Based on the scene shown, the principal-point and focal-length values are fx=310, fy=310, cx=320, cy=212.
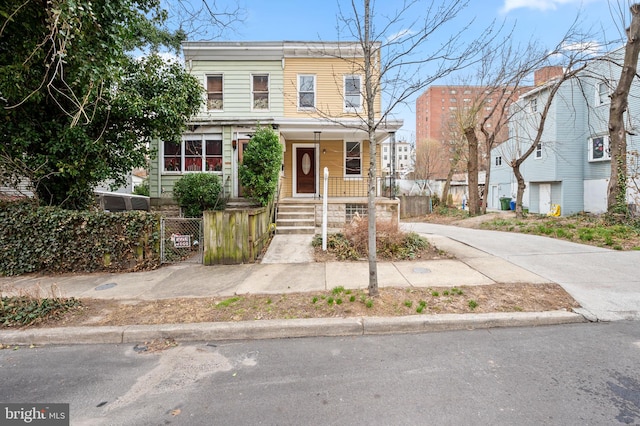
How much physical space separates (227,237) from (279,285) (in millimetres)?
2147

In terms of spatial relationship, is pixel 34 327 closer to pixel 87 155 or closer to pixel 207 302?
pixel 207 302

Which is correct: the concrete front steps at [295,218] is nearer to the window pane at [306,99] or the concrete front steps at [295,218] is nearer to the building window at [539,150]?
the window pane at [306,99]

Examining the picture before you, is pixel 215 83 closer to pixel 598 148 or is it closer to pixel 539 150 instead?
pixel 539 150

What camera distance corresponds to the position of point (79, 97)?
6.37 meters

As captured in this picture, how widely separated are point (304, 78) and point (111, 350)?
12175mm

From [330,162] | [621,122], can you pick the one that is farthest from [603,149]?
[330,162]

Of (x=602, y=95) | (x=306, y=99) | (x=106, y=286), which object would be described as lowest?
(x=106, y=286)

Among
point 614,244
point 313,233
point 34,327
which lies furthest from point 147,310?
point 614,244

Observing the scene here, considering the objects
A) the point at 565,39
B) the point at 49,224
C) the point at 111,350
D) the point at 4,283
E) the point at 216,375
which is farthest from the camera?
the point at 565,39

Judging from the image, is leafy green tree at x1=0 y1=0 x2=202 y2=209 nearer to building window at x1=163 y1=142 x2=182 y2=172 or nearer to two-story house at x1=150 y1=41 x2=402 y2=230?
two-story house at x1=150 y1=41 x2=402 y2=230

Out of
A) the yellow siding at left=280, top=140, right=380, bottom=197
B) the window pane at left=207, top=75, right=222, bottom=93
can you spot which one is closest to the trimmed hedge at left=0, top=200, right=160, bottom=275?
the yellow siding at left=280, top=140, right=380, bottom=197

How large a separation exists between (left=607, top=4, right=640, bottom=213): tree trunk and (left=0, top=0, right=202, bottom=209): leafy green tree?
1395 cm

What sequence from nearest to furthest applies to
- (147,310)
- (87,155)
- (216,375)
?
(216,375) < (147,310) < (87,155)

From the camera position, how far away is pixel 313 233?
962 centimetres
